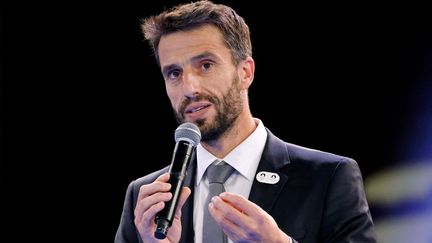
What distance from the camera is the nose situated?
71.5 inches

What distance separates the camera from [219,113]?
1.86 metres

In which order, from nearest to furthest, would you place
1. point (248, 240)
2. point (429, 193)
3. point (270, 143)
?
point (248, 240) → point (270, 143) → point (429, 193)

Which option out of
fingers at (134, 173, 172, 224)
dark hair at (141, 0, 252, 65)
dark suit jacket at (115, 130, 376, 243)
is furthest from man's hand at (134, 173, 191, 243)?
dark hair at (141, 0, 252, 65)

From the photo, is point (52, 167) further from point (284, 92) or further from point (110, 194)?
point (284, 92)

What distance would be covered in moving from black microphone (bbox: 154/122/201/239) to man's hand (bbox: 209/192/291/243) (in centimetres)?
11

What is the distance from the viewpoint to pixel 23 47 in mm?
3207

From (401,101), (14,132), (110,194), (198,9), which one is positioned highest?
(198,9)

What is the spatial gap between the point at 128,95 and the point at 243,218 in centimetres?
209

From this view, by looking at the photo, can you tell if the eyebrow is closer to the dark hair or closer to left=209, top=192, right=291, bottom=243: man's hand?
the dark hair

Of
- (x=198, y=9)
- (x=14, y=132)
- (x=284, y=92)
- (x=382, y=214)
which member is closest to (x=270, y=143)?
(x=198, y=9)

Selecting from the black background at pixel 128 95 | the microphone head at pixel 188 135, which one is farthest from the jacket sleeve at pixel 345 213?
the black background at pixel 128 95

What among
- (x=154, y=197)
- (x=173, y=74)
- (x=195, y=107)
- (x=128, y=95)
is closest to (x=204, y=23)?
(x=173, y=74)

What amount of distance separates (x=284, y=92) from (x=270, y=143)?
121cm

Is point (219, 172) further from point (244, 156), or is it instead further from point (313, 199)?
point (313, 199)
